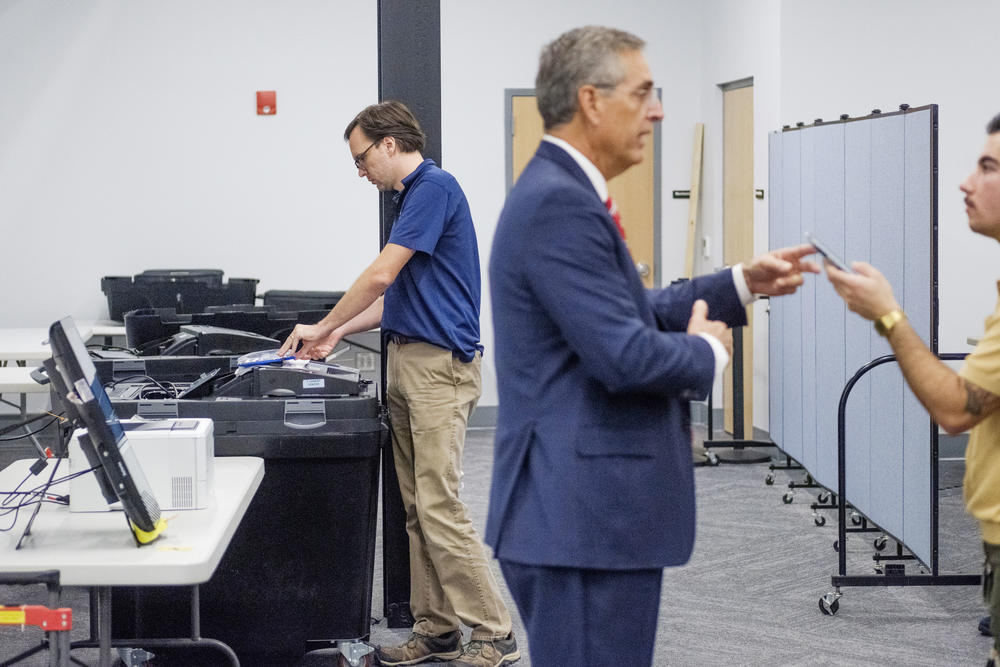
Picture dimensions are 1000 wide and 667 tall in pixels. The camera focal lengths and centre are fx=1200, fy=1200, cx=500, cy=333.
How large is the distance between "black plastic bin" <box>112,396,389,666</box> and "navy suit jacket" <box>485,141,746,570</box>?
1451 millimetres

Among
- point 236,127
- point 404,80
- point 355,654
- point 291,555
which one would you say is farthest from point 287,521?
point 236,127

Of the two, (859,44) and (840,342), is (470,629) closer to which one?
(840,342)

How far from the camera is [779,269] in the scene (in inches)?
78.3

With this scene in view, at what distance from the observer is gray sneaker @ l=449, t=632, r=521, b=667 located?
3424mm

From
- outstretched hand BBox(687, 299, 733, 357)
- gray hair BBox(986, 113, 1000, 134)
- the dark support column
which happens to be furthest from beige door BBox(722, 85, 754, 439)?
outstretched hand BBox(687, 299, 733, 357)

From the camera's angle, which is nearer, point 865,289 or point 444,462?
point 865,289

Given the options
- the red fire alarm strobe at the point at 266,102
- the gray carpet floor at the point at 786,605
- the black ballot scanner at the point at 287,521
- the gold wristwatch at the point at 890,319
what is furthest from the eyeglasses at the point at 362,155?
the red fire alarm strobe at the point at 266,102

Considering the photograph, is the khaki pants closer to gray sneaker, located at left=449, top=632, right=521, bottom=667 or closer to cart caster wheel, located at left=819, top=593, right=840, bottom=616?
gray sneaker, located at left=449, top=632, right=521, bottom=667

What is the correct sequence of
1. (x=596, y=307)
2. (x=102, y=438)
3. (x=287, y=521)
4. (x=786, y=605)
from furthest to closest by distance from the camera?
(x=786, y=605), (x=287, y=521), (x=102, y=438), (x=596, y=307)

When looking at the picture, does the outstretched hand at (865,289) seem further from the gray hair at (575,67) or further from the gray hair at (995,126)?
the gray hair at (575,67)

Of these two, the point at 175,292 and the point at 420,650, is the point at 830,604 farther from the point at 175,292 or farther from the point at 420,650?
the point at 175,292

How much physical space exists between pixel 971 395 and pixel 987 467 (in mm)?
121

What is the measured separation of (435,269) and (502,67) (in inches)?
167

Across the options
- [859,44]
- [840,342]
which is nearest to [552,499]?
[840,342]
